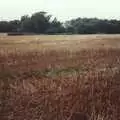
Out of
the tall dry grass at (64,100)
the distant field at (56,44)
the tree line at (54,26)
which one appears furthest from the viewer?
the tree line at (54,26)

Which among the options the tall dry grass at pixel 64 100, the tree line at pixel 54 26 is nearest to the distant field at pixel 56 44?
the tall dry grass at pixel 64 100

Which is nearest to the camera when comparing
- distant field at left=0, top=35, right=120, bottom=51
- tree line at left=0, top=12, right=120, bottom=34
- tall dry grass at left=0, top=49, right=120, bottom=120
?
tall dry grass at left=0, top=49, right=120, bottom=120

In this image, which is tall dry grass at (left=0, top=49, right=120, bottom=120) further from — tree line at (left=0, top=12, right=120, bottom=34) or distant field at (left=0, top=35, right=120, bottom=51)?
tree line at (left=0, top=12, right=120, bottom=34)

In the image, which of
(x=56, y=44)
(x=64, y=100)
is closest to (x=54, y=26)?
(x=56, y=44)

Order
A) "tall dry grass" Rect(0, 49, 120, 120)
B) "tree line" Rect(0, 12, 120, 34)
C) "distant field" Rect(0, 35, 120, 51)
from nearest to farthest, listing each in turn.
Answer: "tall dry grass" Rect(0, 49, 120, 120), "distant field" Rect(0, 35, 120, 51), "tree line" Rect(0, 12, 120, 34)

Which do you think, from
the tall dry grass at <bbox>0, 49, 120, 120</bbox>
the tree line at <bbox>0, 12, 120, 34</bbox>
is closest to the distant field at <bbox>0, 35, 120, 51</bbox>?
the tall dry grass at <bbox>0, 49, 120, 120</bbox>

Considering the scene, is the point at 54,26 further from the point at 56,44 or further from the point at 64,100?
the point at 64,100

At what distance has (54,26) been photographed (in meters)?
74.8

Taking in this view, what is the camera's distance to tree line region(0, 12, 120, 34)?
66375mm

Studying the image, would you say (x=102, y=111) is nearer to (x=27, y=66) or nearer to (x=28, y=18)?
(x=27, y=66)

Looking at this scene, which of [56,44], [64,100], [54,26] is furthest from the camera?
[54,26]

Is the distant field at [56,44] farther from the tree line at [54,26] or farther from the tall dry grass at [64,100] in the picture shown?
the tree line at [54,26]

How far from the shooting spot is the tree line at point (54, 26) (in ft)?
218

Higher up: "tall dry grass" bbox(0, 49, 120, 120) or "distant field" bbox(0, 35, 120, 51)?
"tall dry grass" bbox(0, 49, 120, 120)
